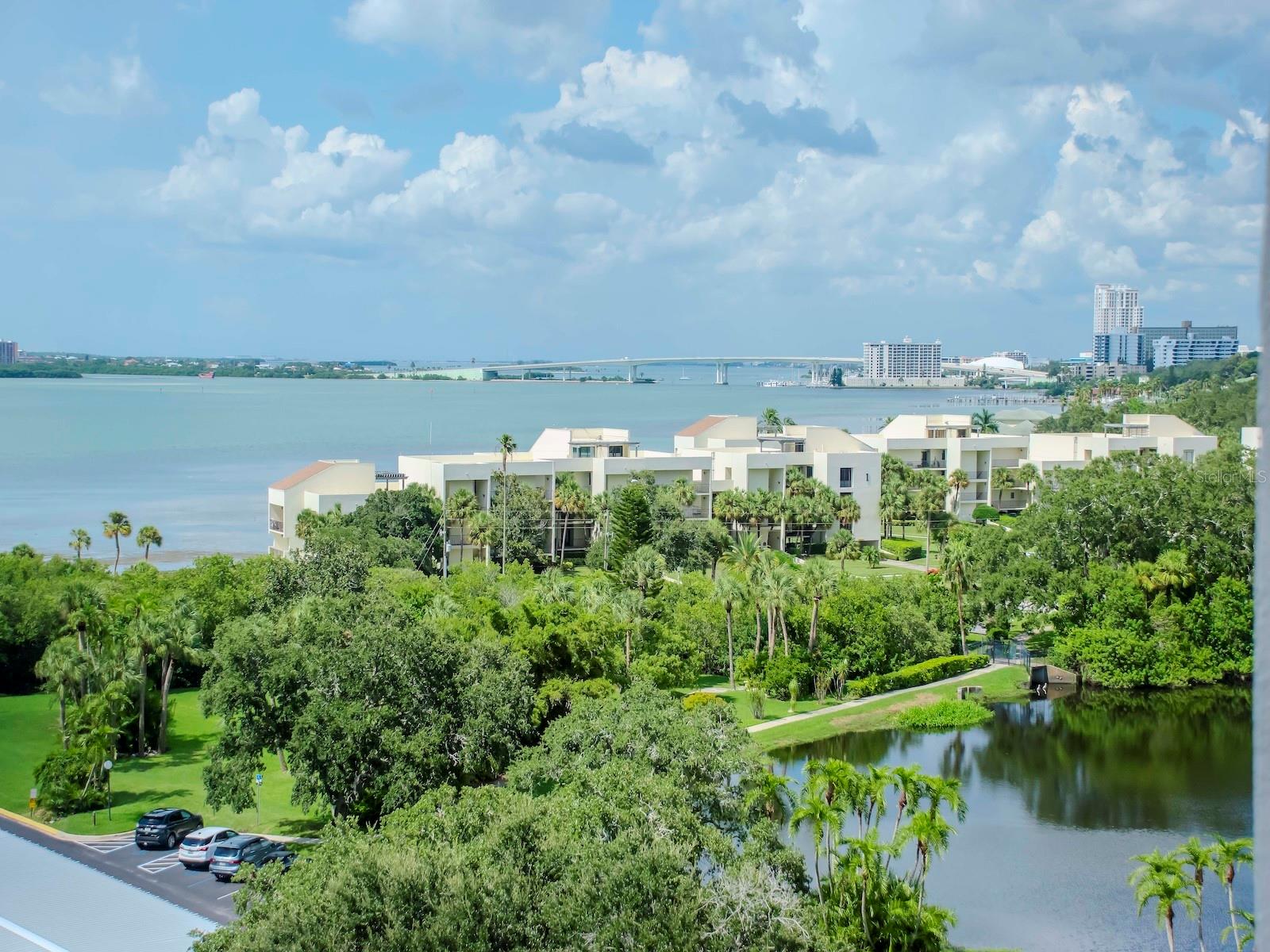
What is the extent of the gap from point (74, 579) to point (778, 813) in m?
24.5

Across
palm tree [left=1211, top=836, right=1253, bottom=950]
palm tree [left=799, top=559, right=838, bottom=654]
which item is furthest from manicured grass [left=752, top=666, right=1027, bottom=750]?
palm tree [left=1211, top=836, right=1253, bottom=950]

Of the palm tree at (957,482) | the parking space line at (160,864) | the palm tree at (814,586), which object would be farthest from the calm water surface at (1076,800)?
the palm tree at (957,482)

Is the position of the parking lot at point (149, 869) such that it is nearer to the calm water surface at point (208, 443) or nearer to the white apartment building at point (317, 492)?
the white apartment building at point (317, 492)

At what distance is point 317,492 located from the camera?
55.2 metres

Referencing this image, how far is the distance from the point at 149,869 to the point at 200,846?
34.7 inches

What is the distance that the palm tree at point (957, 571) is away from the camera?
139 ft

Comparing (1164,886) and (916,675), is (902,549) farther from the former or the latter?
(1164,886)

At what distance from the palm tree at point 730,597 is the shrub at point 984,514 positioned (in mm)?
29414

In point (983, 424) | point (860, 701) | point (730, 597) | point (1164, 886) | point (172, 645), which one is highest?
point (983, 424)

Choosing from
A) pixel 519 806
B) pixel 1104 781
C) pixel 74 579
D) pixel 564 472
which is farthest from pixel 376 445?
pixel 519 806

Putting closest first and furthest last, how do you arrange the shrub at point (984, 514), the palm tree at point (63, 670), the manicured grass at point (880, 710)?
1. the palm tree at point (63, 670)
2. the manicured grass at point (880, 710)
3. the shrub at point (984, 514)

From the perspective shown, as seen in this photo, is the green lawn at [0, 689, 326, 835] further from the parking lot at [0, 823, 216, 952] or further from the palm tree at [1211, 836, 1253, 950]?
the palm tree at [1211, 836, 1253, 950]

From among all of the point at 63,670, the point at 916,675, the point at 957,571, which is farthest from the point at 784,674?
the point at 63,670

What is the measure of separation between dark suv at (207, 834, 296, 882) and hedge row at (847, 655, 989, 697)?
65.6 ft
